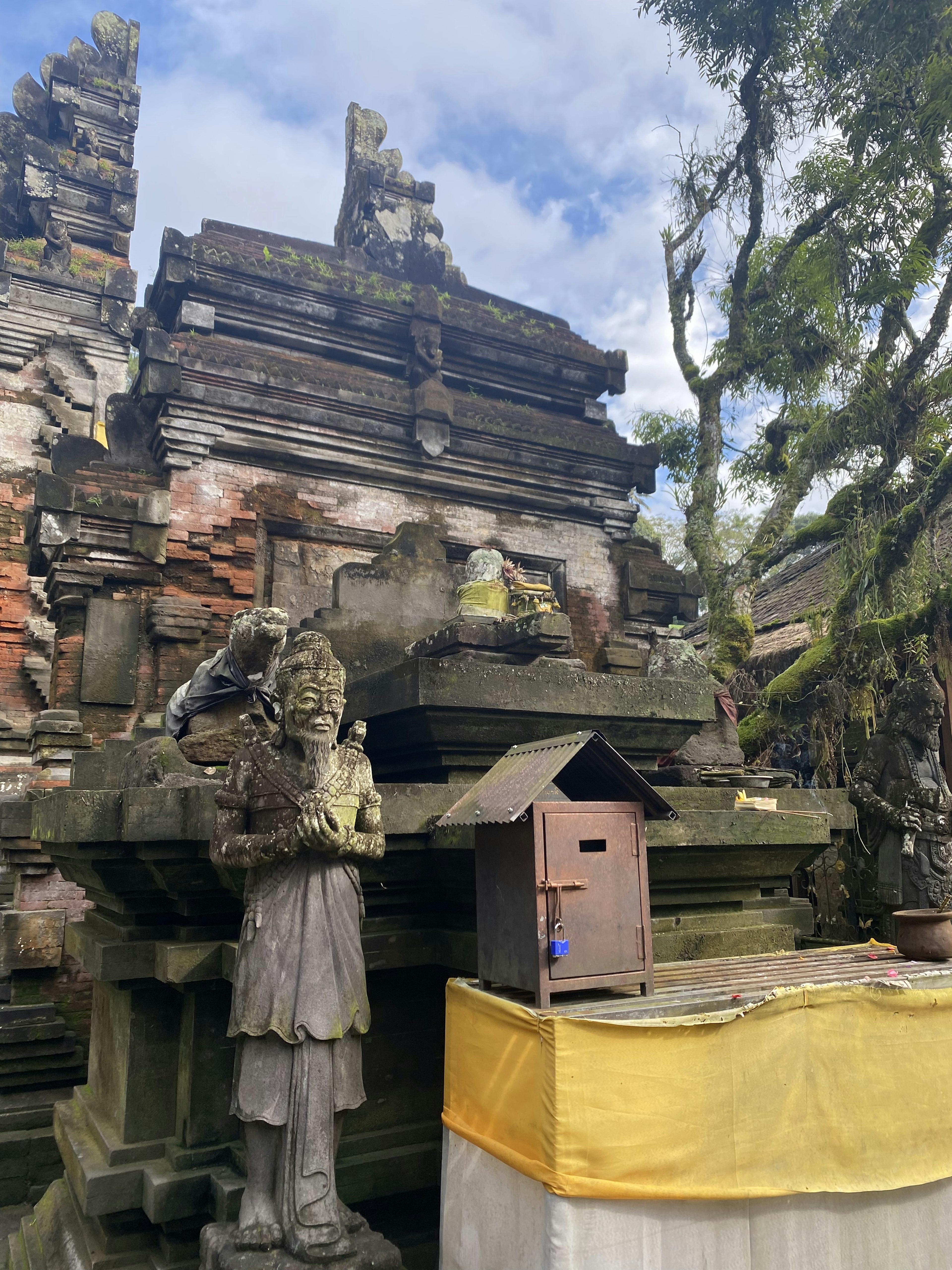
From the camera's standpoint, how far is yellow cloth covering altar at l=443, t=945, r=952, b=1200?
2.47 m

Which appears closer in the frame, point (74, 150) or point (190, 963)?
point (190, 963)

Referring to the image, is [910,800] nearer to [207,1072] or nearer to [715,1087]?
[715,1087]

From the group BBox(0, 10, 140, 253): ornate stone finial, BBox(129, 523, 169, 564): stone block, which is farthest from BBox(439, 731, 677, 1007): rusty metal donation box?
BBox(0, 10, 140, 253): ornate stone finial

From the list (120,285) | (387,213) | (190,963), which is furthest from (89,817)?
(120,285)

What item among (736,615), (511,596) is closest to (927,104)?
(736,615)

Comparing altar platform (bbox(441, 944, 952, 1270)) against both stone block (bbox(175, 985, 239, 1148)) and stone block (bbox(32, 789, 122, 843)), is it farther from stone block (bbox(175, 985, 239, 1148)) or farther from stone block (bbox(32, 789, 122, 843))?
stone block (bbox(32, 789, 122, 843))

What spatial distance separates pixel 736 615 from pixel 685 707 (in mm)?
7023

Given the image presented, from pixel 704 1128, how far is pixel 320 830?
1.42m

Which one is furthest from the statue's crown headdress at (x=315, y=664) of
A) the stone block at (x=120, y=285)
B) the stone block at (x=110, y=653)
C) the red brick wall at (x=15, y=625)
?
the stone block at (x=120, y=285)

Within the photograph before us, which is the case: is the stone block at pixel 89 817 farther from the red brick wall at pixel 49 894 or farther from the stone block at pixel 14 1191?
the red brick wall at pixel 49 894

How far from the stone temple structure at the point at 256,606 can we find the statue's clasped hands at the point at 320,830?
2.52 feet

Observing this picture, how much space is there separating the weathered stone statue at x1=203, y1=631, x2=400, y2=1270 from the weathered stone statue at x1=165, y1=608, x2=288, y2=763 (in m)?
1.23

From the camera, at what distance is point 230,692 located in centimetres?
445

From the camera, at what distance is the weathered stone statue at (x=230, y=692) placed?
169 inches
